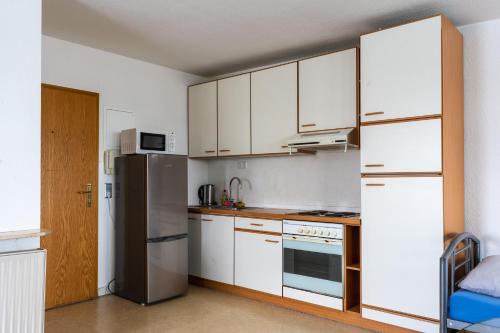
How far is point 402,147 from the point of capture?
307 centimetres

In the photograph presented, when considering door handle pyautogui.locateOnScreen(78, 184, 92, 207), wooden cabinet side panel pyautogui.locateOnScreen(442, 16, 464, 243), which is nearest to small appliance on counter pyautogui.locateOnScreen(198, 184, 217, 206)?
door handle pyautogui.locateOnScreen(78, 184, 92, 207)

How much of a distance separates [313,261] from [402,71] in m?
1.76

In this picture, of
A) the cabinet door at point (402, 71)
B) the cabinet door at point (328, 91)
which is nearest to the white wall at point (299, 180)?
the cabinet door at point (328, 91)

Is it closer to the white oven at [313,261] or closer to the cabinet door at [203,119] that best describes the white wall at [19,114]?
the white oven at [313,261]

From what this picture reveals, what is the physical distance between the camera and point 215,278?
435 centimetres

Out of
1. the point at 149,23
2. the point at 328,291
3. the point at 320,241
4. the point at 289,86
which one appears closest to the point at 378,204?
the point at 320,241

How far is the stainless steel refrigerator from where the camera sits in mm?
3867

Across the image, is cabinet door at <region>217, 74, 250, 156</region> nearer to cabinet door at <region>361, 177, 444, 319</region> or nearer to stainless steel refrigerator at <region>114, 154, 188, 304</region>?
stainless steel refrigerator at <region>114, 154, 188, 304</region>

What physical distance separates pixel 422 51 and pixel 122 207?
10.2 ft

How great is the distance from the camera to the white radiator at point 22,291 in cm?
237

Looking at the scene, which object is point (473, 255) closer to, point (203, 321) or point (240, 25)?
point (203, 321)

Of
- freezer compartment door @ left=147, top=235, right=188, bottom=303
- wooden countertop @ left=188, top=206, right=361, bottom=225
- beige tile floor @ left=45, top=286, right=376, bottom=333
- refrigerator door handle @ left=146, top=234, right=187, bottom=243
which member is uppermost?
wooden countertop @ left=188, top=206, right=361, bottom=225

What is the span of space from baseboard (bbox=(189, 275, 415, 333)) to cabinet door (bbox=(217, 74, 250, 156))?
147 cm

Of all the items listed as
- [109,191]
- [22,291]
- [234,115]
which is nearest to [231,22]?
[234,115]
